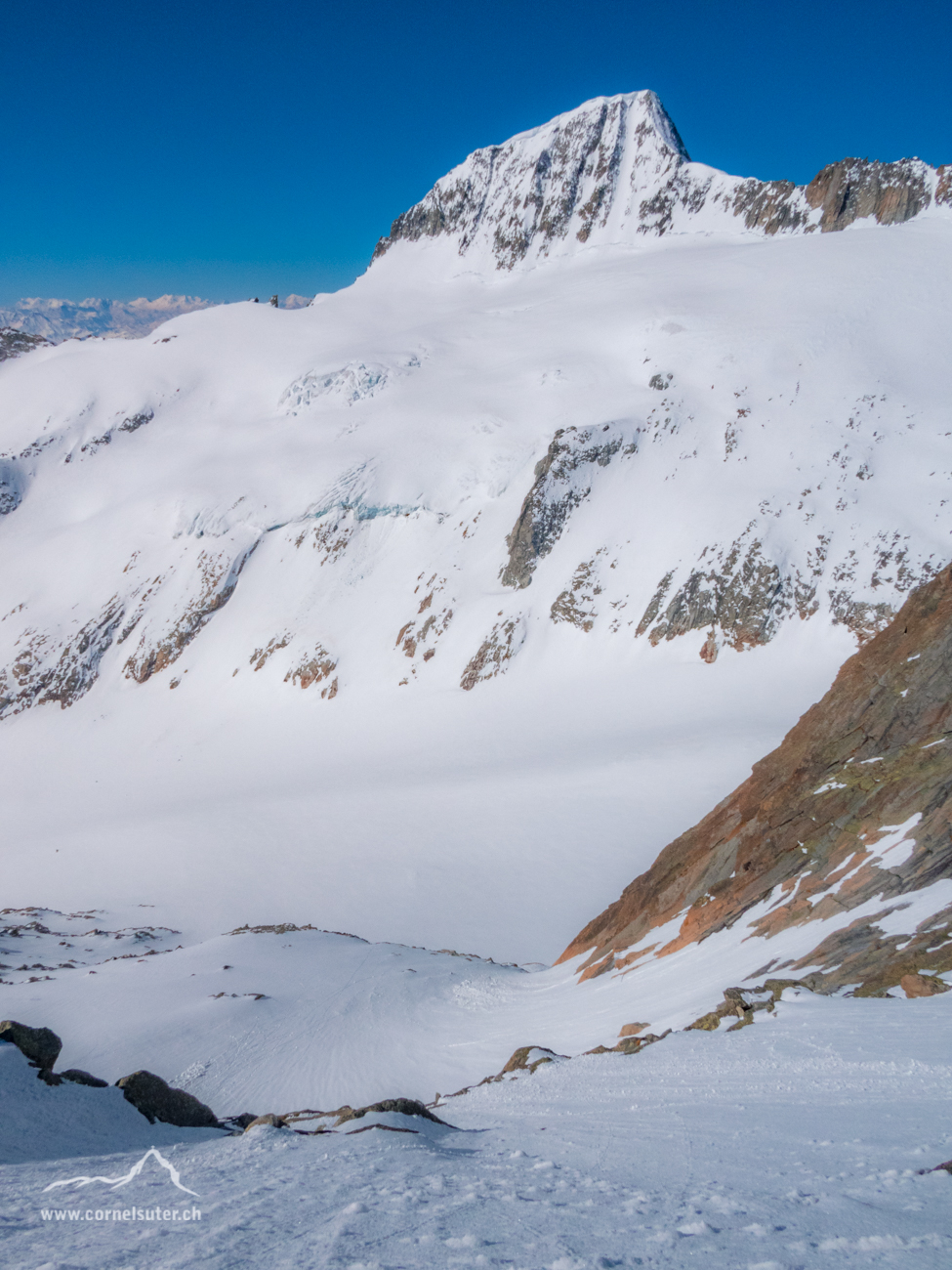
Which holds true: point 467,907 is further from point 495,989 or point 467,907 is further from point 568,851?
point 495,989

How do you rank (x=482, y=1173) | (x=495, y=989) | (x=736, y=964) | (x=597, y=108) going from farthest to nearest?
(x=597, y=108)
(x=495, y=989)
(x=736, y=964)
(x=482, y=1173)

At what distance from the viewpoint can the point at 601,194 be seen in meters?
85.8

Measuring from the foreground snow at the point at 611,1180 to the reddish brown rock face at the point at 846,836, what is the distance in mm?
1661

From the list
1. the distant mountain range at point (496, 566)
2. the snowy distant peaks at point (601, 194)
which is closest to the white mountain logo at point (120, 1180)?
the distant mountain range at point (496, 566)

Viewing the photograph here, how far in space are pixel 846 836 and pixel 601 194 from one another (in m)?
96.9

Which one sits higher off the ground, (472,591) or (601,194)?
(601,194)

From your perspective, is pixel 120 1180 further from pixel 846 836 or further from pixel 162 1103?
pixel 846 836

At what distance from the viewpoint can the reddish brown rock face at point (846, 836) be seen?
25.5 ft

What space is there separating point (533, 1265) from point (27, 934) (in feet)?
78.3

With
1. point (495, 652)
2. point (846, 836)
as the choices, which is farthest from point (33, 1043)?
point (495, 652)

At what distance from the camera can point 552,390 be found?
170 feet

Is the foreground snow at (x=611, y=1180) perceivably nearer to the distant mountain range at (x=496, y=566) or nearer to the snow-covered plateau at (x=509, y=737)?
the snow-covered plateau at (x=509, y=737)

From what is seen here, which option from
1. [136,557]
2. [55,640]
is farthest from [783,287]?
[55,640]

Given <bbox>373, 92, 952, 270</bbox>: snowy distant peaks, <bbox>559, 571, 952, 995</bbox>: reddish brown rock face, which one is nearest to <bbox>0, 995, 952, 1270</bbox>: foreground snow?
<bbox>559, 571, 952, 995</bbox>: reddish brown rock face
